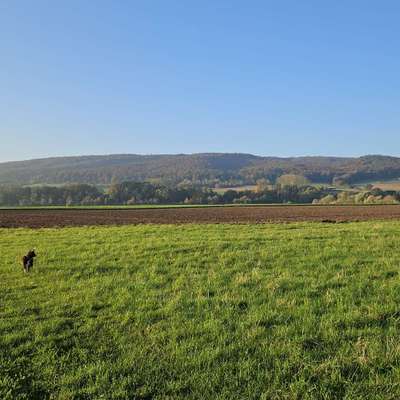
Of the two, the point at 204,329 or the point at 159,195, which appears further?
the point at 159,195

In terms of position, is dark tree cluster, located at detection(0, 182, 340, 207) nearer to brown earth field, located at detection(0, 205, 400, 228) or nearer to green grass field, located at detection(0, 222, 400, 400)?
brown earth field, located at detection(0, 205, 400, 228)

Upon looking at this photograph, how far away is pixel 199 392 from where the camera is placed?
5.00m

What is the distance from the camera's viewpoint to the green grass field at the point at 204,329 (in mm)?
5176

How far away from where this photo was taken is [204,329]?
22.7 feet

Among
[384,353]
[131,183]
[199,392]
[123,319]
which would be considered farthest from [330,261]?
[131,183]

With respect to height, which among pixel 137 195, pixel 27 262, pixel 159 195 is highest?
pixel 137 195

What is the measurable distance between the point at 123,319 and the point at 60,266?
19.2 ft

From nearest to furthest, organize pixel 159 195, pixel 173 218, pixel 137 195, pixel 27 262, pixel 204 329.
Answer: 1. pixel 204 329
2. pixel 27 262
3. pixel 173 218
4. pixel 137 195
5. pixel 159 195

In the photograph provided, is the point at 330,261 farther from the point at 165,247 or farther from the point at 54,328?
the point at 54,328

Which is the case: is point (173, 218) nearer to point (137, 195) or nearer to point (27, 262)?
point (27, 262)

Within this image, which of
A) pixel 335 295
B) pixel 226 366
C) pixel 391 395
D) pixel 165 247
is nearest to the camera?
pixel 391 395

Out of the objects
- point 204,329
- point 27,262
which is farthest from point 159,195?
point 204,329

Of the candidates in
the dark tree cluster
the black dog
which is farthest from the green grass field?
the dark tree cluster

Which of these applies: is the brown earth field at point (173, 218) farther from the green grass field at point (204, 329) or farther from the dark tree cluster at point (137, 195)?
the dark tree cluster at point (137, 195)
